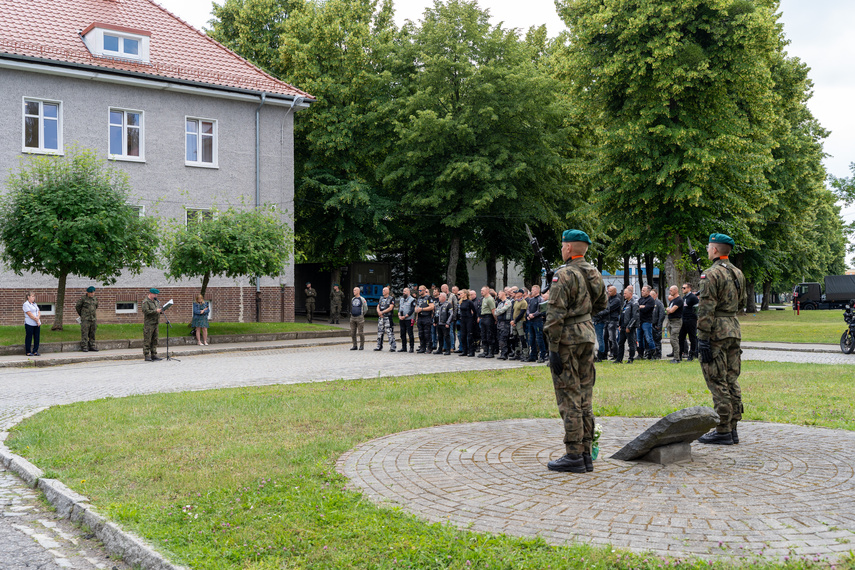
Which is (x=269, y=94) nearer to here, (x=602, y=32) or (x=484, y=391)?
(x=602, y=32)

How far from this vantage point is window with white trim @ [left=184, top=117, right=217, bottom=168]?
95.0 ft

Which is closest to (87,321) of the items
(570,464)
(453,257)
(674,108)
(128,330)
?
(128,330)

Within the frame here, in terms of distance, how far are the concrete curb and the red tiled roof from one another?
22.3m

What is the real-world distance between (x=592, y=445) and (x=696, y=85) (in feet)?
72.5

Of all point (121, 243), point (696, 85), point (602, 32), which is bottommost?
point (121, 243)

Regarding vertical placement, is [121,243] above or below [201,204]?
below

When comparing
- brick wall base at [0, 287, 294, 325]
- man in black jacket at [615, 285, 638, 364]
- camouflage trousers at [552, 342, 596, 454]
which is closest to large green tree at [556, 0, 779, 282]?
man in black jacket at [615, 285, 638, 364]

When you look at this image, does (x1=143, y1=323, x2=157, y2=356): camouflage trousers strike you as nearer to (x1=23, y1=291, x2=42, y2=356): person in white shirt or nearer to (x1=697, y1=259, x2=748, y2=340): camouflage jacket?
(x1=23, y1=291, x2=42, y2=356): person in white shirt

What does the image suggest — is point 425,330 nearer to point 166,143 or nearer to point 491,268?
point 166,143

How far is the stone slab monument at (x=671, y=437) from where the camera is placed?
21.1 feet

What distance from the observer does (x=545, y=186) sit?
32.5 m

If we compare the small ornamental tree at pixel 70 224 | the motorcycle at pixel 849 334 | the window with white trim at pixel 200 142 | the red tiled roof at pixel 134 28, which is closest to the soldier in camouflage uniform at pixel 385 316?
the small ornamental tree at pixel 70 224

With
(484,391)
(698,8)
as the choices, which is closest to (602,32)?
(698,8)

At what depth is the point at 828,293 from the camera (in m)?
63.6
